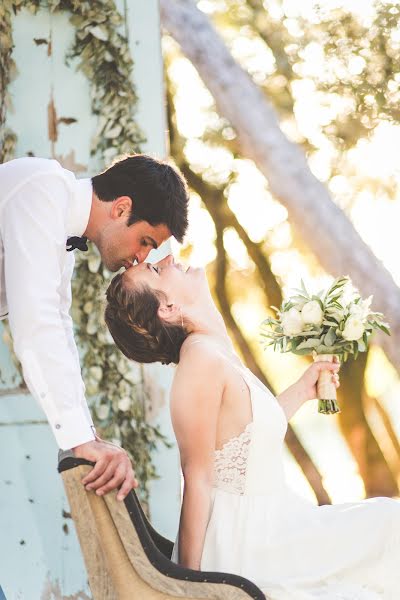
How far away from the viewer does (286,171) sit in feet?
19.7

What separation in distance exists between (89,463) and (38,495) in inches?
82.4

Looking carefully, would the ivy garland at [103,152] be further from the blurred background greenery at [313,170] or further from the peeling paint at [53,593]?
the blurred background greenery at [313,170]

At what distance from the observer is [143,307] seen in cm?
266

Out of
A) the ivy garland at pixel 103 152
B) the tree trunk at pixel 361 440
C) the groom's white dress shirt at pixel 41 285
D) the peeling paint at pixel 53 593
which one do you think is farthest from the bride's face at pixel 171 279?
the tree trunk at pixel 361 440

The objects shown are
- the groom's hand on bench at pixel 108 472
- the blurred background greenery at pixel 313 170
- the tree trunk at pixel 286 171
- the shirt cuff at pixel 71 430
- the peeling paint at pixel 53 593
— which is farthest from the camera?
the blurred background greenery at pixel 313 170

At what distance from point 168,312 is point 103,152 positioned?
5.45 feet

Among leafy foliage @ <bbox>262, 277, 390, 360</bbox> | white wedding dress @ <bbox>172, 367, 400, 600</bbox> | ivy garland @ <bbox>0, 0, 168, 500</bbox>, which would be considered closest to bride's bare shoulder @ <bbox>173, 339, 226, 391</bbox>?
white wedding dress @ <bbox>172, 367, 400, 600</bbox>

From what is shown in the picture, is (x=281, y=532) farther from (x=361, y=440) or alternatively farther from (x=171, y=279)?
(x=361, y=440)

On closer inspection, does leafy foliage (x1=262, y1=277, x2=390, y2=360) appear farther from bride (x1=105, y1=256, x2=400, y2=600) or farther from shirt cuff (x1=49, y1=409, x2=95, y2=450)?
shirt cuff (x1=49, y1=409, x2=95, y2=450)

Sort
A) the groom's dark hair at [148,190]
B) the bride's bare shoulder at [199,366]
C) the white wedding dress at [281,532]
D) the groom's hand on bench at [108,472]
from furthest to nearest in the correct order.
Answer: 1. the groom's dark hair at [148,190]
2. the bride's bare shoulder at [199,366]
3. the white wedding dress at [281,532]
4. the groom's hand on bench at [108,472]

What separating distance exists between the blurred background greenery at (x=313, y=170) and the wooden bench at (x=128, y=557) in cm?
620

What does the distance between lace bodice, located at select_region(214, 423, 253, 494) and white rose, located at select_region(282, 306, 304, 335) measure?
53 centimetres

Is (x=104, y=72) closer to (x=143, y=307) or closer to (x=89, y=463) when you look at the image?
(x=143, y=307)

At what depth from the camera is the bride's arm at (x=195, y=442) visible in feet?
7.86
